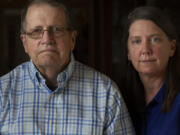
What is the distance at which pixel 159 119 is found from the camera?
1.54 metres

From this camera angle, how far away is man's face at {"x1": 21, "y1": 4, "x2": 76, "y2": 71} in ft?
4.49

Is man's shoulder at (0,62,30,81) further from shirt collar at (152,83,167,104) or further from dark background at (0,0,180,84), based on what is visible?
dark background at (0,0,180,84)

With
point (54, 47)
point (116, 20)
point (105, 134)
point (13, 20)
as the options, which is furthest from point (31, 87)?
point (13, 20)

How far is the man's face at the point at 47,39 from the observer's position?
1367 millimetres

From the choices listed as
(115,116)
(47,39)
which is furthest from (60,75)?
(115,116)

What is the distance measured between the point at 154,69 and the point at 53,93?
22.1 inches

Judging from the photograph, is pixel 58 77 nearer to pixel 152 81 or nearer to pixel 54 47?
pixel 54 47

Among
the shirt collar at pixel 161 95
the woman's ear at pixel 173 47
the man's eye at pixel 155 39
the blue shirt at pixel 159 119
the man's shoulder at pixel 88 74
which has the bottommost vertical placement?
the blue shirt at pixel 159 119

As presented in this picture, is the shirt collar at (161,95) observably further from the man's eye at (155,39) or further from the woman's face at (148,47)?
the man's eye at (155,39)

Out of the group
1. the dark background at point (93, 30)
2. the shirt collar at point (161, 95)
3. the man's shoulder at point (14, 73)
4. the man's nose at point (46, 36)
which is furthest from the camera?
the dark background at point (93, 30)

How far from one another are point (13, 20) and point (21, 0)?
0.31 meters

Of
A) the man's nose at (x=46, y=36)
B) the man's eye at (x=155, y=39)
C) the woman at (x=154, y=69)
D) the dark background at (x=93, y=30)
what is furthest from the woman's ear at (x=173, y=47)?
the dark background at (x=93, y=30)

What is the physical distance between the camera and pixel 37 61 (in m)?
1.42

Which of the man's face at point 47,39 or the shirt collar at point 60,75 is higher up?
the man's face at point 47,39
